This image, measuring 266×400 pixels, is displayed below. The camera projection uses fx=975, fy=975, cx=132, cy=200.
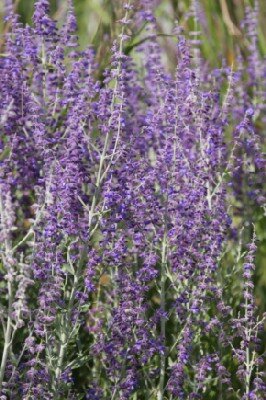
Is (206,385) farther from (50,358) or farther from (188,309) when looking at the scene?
(50,358)

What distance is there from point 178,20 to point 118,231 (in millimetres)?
2437

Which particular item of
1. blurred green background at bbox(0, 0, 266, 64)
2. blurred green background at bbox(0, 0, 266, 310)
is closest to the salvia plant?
blurred green background at bbox(0, 0, 266, 310)

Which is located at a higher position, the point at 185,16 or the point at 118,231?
the point at 185,16

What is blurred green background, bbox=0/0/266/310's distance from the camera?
6031 mm

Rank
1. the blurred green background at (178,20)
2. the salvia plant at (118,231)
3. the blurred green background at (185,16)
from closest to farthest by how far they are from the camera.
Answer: the salvia plant at (118,231) → the blurred green background at (178,20) → the blurred green background at (185,16)

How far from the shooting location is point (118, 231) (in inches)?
177

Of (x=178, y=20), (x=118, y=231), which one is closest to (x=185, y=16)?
(x=178, y=20)

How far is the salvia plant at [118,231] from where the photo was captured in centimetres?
411

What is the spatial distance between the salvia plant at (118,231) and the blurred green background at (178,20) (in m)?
0.68

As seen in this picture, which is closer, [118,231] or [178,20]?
[118,231]

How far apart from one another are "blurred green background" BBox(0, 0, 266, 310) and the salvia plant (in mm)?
676

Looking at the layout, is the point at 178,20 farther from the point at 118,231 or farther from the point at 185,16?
the point at 118,231

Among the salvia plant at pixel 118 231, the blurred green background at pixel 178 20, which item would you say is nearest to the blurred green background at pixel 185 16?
the blurred green background at pixel 178 20

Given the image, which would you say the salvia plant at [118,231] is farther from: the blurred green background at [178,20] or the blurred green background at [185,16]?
the blurred green background at [185,16]
